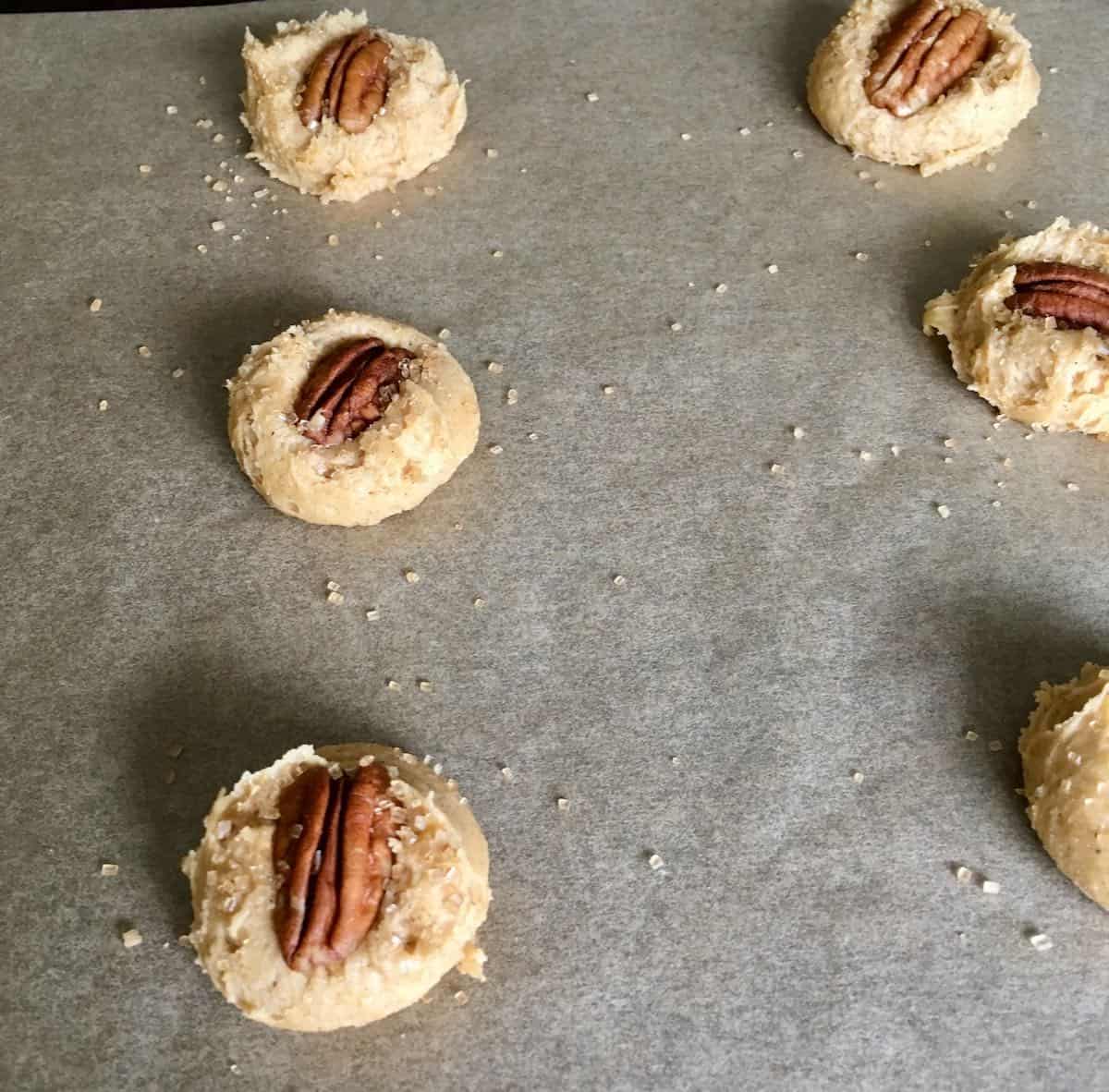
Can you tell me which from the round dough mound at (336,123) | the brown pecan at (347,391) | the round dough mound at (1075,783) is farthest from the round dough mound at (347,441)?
the round dough mound at (1075,783)

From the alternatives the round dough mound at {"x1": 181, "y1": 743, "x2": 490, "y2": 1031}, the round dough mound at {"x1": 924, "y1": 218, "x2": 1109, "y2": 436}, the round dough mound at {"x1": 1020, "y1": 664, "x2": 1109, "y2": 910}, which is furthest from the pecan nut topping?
the round dough mound at {"x1": 1020, "y1": 664, "x2": 1109, "y2": 910}

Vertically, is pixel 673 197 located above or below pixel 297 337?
above

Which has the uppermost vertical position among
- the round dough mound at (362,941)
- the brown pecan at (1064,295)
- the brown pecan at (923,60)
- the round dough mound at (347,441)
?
the brown pecan at (923,60)

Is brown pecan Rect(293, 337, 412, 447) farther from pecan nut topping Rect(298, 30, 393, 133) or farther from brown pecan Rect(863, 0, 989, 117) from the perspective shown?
brown pecan Rect(863, 0, 989, 117)

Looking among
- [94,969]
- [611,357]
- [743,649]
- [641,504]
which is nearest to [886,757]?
[743,649]

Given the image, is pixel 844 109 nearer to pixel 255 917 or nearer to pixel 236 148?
pixel 236 148

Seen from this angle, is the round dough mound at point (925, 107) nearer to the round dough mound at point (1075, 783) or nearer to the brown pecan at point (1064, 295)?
the brown pecan at point (1064, 295)

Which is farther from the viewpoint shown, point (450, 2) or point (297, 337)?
point (450, 2)
